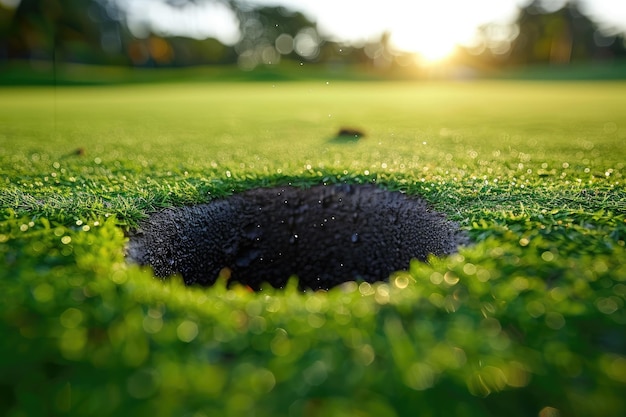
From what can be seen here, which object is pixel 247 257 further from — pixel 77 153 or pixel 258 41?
pixel 258 41

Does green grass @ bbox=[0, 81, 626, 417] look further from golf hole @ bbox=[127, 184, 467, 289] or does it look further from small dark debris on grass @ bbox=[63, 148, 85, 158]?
small dark debris on grass @ bbox=[63, 148, 85, 158]

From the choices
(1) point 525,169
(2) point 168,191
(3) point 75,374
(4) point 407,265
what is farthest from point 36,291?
(1) point 525,169

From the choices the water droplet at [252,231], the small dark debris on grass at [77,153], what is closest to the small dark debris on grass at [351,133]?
the water droplet at [252,231]

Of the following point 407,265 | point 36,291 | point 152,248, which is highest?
point 36,291

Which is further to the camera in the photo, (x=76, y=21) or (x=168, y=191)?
(x=76, y=21)

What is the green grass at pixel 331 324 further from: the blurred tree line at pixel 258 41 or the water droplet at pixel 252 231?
the blurred tree line at pixel 258 41

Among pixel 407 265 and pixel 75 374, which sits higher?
pixel 75 374

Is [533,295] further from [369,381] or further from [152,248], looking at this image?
[152,248]

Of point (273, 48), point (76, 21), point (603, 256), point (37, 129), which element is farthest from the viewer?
point (273, 48)
